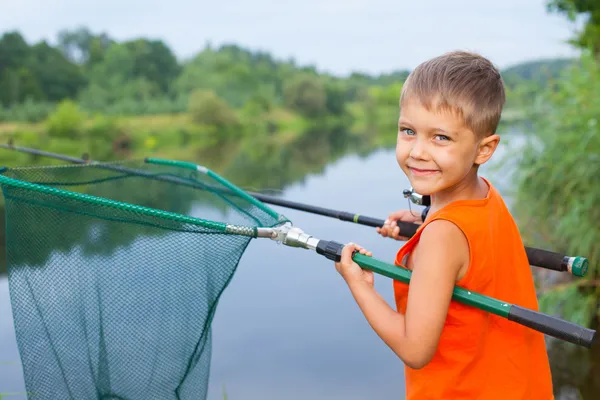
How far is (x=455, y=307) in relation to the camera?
4.27 feet

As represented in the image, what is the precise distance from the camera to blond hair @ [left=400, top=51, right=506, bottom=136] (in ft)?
4.15

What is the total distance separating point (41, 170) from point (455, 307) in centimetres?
183

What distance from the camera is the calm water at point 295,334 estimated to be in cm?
518

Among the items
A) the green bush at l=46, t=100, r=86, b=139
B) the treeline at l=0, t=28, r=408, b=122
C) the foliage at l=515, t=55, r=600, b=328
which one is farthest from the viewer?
the treeline at l=0, t=28, r=408, b=122

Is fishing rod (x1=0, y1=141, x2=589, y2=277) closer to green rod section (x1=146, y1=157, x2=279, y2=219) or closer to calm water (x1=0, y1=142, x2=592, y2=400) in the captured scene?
green rod section (x1=146, y1=157, x2=279, y2=219)

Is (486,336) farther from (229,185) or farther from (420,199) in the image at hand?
(229,185)

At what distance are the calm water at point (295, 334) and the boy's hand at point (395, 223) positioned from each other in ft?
8.97

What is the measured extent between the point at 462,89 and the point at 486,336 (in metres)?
0.59

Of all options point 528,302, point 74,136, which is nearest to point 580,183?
point 528,302

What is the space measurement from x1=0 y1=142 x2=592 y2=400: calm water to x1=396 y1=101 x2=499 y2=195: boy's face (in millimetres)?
3255

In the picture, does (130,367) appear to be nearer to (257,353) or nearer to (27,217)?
(27,217)

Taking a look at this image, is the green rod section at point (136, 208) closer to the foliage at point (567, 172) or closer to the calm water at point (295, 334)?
the calm water at point (295, 334)

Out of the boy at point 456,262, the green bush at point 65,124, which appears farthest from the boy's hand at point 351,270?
the green bush at point 65,124

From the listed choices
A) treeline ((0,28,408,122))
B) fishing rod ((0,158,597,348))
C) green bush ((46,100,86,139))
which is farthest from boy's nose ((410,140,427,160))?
treeline ((0,28,408,122))
